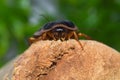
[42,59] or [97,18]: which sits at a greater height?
[42,59]

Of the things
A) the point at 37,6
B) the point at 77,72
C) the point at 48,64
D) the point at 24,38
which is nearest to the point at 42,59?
the point at 48,64

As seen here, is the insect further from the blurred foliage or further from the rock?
the blurred foliage

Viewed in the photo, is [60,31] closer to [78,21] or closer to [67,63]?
[67,63]

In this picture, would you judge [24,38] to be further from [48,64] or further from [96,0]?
[48,64]

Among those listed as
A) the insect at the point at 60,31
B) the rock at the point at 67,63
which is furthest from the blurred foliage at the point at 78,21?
the rock at the point at 67,63

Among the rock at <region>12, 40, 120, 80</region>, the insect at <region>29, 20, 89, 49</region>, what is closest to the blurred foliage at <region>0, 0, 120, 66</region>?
the insect at <region>29, 20, 89, 49</region>

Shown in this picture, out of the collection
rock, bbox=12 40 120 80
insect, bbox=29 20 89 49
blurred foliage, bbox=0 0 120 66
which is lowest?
blurred foliage, bbox=0 0 120 66

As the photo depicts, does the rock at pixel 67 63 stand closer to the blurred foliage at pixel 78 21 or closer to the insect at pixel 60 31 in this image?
the insect at pixel 60 31
